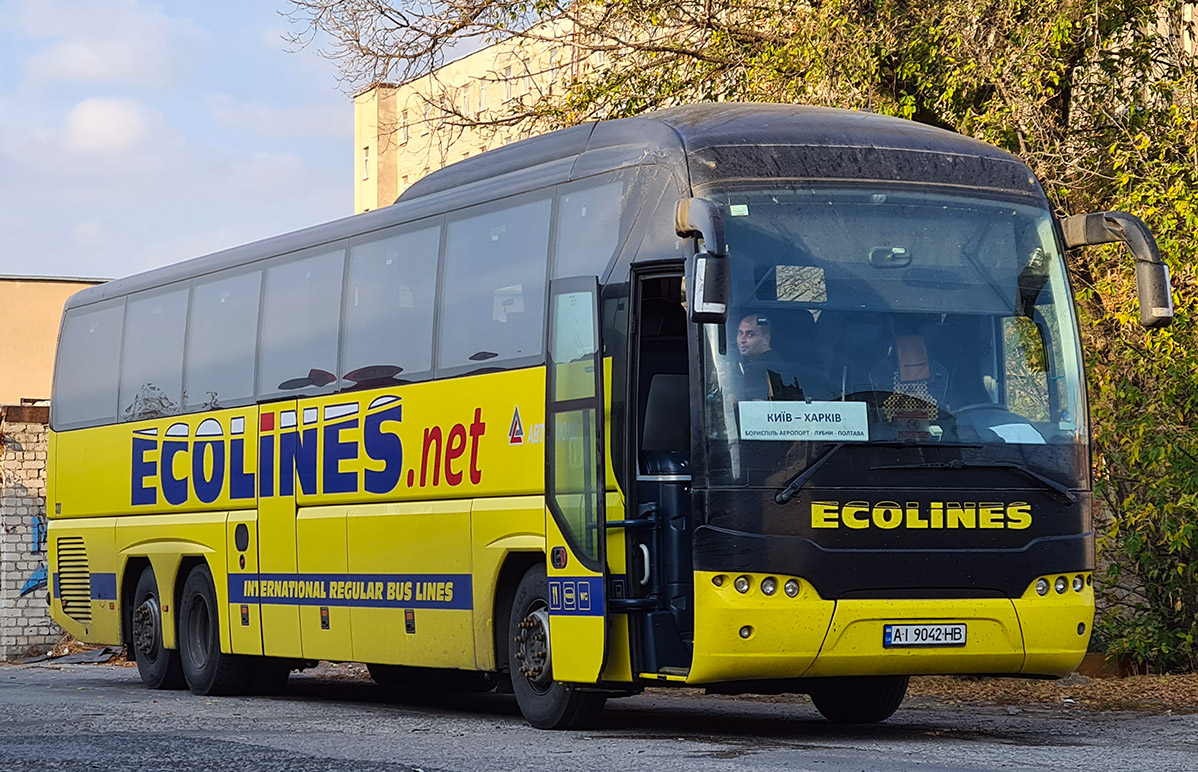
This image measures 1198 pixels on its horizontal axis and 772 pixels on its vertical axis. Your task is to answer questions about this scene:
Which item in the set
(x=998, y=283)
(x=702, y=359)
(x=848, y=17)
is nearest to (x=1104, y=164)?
(x=848, y=17)

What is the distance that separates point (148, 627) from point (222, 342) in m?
2.94

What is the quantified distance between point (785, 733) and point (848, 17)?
842 cm

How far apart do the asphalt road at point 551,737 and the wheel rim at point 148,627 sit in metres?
1.39

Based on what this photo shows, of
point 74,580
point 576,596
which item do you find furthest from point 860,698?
point 74,580

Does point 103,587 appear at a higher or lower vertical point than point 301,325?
lower

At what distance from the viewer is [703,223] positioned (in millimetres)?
10477

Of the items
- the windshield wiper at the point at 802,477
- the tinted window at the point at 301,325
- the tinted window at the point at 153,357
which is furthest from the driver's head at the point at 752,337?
the tinted window at the point at 153,357

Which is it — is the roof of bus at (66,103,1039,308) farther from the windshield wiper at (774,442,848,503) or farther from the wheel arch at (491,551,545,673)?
the wheel arch at (491,551,545,673)

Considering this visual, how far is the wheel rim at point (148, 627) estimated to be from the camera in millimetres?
17547

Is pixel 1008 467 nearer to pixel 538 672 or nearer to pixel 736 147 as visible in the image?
pixel 736 147

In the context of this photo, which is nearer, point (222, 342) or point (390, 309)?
point (390, 309)

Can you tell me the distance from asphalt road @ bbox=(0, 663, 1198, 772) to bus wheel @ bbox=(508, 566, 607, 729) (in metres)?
0.20

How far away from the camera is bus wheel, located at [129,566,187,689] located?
17.6 meters

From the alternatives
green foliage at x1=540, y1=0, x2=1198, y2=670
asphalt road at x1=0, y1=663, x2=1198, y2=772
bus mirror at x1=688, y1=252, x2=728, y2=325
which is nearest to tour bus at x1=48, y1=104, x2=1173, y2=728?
bus mirror at x1=688, y1=252, x2=728, y2=325
